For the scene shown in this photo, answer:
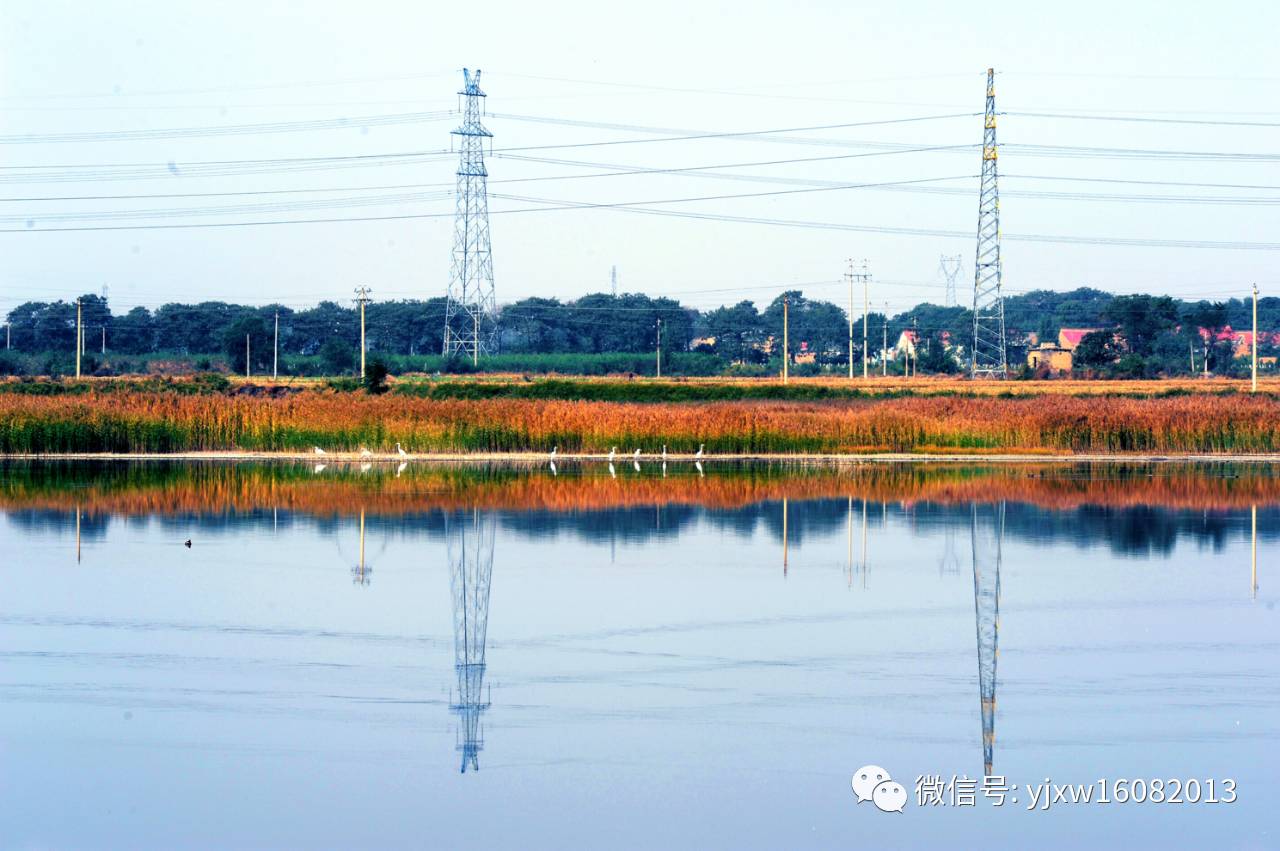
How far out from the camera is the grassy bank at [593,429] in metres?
42.4

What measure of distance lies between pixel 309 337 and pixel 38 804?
405 feet

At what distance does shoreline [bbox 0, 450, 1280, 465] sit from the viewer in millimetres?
40688

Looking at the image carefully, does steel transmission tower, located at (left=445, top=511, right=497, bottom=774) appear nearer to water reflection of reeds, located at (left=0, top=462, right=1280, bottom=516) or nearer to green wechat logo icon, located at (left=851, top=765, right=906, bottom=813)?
green wechat logo icon, located at (left=851, top=765, right=906, bottom=813)

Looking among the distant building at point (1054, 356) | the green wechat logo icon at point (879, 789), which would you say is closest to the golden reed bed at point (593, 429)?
the green wechat logo icon at point (879, 789)

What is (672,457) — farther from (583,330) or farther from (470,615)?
(583,330)

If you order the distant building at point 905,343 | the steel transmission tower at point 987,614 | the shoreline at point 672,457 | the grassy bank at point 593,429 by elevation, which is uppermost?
the distant building at point 905,343

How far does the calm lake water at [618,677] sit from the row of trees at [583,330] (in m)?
82.7

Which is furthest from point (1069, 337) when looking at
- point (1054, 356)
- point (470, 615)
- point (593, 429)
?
point (470, 615)

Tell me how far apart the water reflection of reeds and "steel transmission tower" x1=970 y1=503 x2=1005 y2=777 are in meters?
5.20

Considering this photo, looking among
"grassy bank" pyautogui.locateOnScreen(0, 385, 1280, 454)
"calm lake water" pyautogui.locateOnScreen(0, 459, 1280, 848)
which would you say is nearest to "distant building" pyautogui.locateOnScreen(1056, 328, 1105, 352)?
"grassy bank" pyautogui.locateOnScreen(0, 385, 1280, 454)

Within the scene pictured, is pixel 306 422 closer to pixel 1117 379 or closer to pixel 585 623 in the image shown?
pixel 585 623

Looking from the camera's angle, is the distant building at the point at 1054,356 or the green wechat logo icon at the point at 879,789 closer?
the green wechat logo icon at the point at 879,789

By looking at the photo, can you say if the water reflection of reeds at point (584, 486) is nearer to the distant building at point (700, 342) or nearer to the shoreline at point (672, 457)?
the shoreline at point (672, 457)

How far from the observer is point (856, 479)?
3453cm
